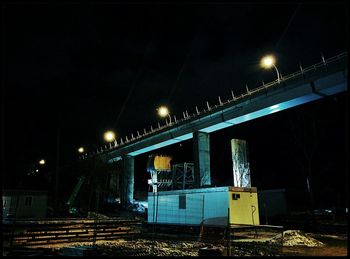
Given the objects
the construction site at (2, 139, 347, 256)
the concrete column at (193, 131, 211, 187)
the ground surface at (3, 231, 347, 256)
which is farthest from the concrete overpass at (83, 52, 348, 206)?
the ground surface at (3, 231, 347, 256)

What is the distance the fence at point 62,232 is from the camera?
16516mm

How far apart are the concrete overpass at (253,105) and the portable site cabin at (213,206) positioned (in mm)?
10006

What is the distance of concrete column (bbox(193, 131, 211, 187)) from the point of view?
124ft

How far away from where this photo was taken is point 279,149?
56.1 metres

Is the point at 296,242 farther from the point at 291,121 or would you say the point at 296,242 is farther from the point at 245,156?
the point at 291,121

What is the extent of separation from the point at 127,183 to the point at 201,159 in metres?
21.7

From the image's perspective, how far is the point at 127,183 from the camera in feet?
184

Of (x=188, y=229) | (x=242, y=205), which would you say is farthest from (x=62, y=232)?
(x=242, y=205)

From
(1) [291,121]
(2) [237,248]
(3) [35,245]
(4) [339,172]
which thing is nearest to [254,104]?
(1) [291,121]

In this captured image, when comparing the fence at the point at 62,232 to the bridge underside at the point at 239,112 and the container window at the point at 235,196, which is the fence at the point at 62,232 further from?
the bridge underside at the point at 239,112

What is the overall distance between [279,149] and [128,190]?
26.8 meters

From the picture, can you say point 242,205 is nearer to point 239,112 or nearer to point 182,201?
point 182,201

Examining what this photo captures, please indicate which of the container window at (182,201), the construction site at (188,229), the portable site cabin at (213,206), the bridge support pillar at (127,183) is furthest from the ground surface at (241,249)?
the bridge support pillar at (127,183)

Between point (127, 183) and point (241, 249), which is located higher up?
point (127, 183)
